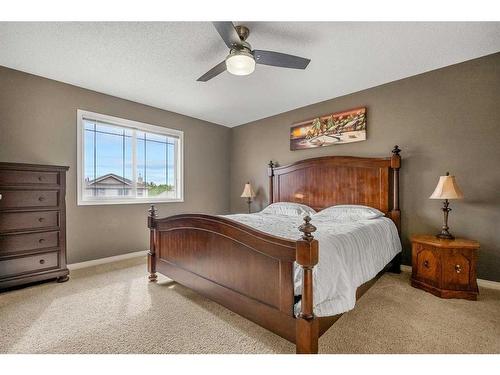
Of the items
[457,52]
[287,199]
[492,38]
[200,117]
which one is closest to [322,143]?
[287,199]

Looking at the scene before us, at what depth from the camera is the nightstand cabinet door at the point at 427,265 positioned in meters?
2.34

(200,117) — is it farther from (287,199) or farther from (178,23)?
(178,23)

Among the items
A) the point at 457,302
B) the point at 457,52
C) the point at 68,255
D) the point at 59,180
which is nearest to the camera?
the point at 457,302

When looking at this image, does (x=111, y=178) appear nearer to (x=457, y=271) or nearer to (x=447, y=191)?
(x=447, y=191)

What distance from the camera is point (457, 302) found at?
7.15 ft

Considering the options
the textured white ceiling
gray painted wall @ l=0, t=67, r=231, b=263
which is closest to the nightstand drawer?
the textured white ceiling

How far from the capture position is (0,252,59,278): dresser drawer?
7.84 feet

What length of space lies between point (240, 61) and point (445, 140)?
254cm

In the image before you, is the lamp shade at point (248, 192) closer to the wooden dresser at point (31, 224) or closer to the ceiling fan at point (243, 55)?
the ceiling fan at point (243, 55)

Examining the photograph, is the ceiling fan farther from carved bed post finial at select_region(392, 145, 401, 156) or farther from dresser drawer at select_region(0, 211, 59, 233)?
dresser drawer at select_region(0, 211, 59, 233)

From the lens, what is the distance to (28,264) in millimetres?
2512

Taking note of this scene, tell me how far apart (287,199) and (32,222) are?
3.35 metres

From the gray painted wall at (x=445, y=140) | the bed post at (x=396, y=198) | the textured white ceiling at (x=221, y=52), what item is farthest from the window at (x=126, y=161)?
the bed post at (x=396, y=198)

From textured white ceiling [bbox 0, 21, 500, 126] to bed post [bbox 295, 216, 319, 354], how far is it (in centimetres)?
182
